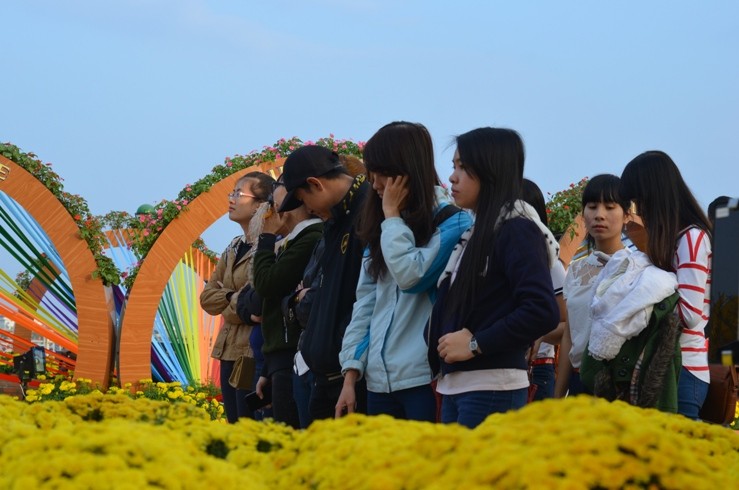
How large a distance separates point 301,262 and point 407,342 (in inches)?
45.3

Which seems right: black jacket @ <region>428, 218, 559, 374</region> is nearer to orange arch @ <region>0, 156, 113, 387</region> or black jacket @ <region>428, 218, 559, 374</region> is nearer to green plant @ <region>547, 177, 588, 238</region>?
green plant @ <region>547, 177, 588, 238</region>

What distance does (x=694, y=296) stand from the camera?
335 cm

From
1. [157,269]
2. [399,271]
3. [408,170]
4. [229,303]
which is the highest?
[157,269]

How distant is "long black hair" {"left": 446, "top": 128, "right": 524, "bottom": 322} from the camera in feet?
10.7

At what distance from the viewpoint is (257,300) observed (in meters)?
5.13

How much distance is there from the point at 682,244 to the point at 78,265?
289 inches

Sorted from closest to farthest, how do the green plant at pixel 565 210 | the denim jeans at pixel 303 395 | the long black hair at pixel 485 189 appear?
the long black hair at pixel 485 189 → the denim jeans at pixel 303 395 → the green plant at pixel 565 210

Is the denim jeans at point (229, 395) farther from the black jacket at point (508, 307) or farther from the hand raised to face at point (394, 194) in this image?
the black jacket at point (508, 307)

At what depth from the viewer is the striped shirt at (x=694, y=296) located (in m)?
3.36

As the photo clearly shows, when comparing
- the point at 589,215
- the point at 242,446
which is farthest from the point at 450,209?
the point at 242,446

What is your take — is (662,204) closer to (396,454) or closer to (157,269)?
(396,454)

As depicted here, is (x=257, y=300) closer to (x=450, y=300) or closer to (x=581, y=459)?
(x=450, y=300)

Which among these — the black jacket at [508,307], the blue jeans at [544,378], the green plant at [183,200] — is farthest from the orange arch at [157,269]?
the black jacket at [508,307]

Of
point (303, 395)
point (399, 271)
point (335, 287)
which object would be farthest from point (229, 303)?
point (399, 271)
